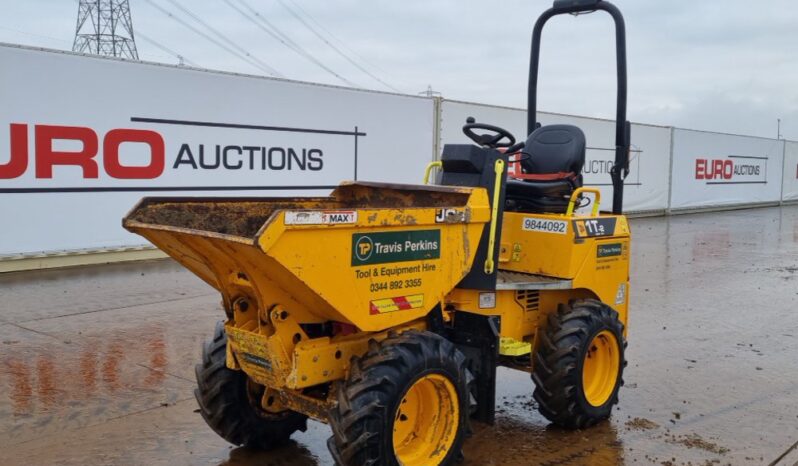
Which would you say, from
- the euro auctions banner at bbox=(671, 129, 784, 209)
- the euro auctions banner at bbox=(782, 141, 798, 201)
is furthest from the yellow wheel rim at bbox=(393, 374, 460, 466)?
the euro auctions banner at bbox=(782, 141, 798, 201)

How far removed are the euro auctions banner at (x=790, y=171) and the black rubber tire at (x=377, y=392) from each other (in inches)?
1175

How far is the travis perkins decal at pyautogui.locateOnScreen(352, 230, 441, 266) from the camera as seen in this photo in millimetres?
3705

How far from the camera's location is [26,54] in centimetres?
1031

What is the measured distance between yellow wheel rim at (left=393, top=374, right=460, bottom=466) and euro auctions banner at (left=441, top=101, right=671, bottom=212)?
12.1m

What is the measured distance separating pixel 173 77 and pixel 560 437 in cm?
884

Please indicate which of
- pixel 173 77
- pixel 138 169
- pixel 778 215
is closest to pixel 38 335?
pixel 138 169

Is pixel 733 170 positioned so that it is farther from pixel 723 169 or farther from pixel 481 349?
pixel 481 349

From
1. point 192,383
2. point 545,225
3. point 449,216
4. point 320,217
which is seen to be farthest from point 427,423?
point 192,383

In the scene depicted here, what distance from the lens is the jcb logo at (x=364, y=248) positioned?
3.69 meters

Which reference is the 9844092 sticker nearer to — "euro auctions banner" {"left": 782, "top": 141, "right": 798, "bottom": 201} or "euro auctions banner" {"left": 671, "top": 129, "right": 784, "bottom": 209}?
"euro auctions banner" {"left": 671, "top": 129, "right": 784, "bottom": 209}

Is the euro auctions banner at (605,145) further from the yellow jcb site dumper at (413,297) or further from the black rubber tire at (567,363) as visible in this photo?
the black rubber tire at (567,363)

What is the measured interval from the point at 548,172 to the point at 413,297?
1962 mm

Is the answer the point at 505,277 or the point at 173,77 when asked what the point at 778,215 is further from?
the point at 505,277

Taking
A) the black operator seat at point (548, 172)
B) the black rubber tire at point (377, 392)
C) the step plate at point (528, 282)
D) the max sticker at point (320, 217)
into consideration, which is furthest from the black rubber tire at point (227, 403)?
the black operator seat at point (548, 172)
